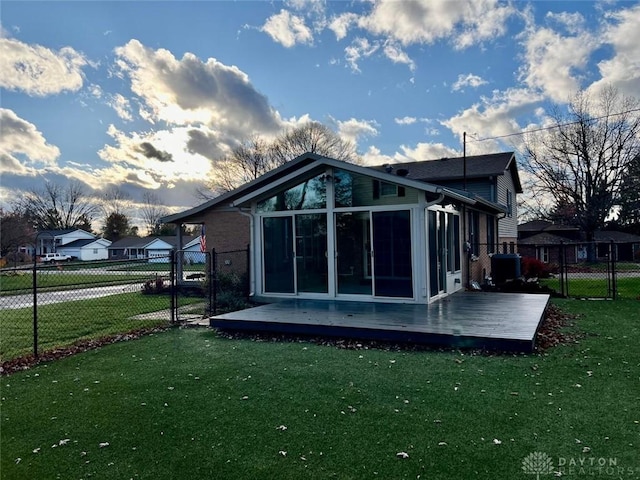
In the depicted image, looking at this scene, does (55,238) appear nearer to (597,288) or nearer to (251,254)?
(251,254)

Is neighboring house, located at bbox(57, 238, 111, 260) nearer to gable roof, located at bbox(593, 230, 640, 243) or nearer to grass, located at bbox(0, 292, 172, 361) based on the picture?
grass, located at bbox(0, 292, 172, 361)

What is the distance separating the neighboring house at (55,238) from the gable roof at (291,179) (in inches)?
1774

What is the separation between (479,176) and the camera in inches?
635

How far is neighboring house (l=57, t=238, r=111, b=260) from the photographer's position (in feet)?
163

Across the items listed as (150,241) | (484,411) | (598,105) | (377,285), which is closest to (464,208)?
(377,285)

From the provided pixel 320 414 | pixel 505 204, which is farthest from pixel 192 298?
pixel 505 204

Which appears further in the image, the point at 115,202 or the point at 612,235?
the point at 115,202

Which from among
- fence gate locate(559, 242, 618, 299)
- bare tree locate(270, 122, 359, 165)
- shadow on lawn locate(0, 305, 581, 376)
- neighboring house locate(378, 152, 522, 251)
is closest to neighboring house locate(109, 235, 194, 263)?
bare tree locate(270, 122, 359, 165)

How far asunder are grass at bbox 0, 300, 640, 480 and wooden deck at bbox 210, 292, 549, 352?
362mm

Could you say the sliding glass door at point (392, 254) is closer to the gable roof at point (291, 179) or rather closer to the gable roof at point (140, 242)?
the gable roof at point (291, 179)

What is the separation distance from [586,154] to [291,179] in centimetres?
2677

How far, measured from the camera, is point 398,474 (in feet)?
8.46

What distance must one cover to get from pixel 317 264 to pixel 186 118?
9263mm

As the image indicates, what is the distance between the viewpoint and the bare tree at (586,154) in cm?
2578
